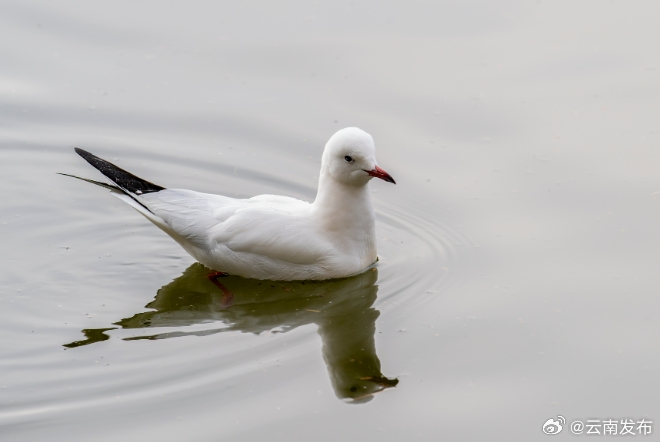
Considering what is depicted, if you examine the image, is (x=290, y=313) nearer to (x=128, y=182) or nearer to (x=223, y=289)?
(x=223, y=289)

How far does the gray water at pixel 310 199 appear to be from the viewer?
6152 mm

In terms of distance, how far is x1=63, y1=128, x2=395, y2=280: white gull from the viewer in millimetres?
7363

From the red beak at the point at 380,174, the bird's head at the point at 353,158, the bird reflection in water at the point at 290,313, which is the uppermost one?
the bird's head at the point at 353,158

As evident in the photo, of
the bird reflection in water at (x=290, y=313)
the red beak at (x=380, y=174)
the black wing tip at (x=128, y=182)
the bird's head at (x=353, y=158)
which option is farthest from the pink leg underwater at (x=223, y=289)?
the red beak at (x=380, y=174)

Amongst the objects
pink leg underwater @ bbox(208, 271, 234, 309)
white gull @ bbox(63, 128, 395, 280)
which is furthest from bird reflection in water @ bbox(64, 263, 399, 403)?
white gull @ bbox(63, 128, 395, 280)

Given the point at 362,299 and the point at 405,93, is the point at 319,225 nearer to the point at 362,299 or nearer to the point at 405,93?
the point at 362,299

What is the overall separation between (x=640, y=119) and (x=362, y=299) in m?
4.06

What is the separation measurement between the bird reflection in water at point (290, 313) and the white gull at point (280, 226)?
0.13m

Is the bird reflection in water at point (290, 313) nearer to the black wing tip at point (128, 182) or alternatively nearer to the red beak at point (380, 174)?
the black wing tip at point (128, 182)

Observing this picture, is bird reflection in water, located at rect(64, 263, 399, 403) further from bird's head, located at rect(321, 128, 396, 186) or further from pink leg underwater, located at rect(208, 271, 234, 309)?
bird's head, located at rect(321, 128, 396, 186)

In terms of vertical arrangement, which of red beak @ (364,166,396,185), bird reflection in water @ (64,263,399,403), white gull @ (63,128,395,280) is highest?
Answer: red beak @ (364,166,396,185)

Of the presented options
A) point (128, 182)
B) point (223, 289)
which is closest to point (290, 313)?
point (223, 289)

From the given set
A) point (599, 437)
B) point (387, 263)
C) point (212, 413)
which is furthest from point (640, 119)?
point (212, 413)

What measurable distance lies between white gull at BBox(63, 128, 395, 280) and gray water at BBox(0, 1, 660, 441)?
20cm
